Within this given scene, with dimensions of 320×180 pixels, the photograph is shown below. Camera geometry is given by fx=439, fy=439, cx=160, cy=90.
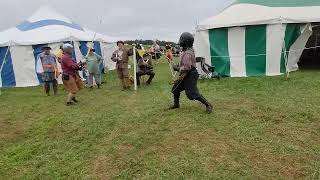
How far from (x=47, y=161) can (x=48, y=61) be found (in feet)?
24.9

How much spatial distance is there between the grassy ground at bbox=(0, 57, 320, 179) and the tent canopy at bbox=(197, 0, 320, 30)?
3.74m

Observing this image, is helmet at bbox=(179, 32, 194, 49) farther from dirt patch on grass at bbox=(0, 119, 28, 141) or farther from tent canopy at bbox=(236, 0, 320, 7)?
tent canopy at bbox=(236, 0, 320, 7)

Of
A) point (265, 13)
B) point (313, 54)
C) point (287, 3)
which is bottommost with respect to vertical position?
point (313, 54)

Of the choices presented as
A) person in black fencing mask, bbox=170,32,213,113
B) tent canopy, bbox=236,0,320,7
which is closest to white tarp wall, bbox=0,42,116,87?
tent canopy, bbox=236,0,320,7

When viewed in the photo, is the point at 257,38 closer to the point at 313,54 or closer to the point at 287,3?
the point at 287,3

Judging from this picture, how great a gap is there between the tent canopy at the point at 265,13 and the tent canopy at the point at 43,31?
5422 mm

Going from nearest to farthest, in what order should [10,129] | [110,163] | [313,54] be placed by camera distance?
[110,163], [10,129], [313,54]

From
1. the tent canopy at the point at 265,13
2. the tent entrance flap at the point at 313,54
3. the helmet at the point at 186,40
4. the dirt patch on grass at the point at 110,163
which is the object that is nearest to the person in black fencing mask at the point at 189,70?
the helmet at the point at 186,40

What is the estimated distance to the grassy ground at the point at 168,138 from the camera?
5.44 meters

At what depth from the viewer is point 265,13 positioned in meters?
14.8

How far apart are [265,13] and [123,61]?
205 inches

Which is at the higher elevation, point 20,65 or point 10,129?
point 20,65

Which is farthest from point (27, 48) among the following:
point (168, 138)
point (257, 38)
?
point (168, 138)

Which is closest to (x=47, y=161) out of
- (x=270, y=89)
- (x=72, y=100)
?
(x=72, y=100)
